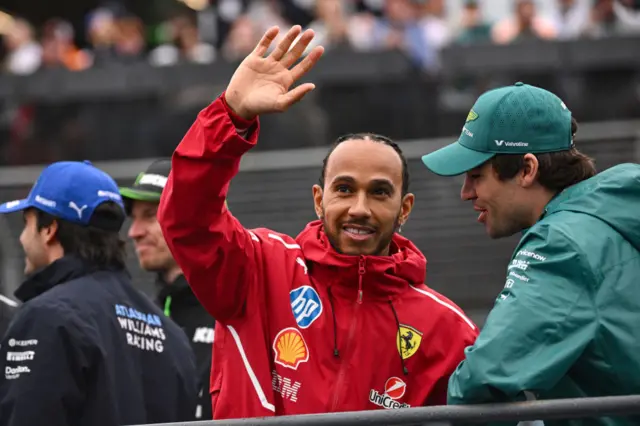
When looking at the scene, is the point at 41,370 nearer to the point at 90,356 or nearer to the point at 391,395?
the point at 90,356

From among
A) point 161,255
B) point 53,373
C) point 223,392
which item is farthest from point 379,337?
point 161,255

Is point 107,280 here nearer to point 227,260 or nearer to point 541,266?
point 227,260

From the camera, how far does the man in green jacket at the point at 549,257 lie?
396 cm

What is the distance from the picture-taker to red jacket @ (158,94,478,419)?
4465mm

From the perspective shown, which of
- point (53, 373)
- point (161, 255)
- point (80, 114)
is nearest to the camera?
point (53, 373)

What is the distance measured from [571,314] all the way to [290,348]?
1089 mm


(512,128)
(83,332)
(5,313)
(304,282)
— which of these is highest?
(512,128)

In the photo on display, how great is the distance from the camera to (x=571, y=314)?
3.98 metres

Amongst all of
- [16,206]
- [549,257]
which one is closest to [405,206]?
[549,257]

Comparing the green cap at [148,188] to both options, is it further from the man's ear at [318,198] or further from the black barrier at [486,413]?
the black barrier at [486,413]

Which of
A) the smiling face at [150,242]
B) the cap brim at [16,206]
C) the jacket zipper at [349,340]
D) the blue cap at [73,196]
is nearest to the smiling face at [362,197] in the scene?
the jacket zipper at [349,340]

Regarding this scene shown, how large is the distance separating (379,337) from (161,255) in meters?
2.54

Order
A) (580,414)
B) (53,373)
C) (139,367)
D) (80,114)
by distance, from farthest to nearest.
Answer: (80,114)
(139,367)
(53,373)
(580,414)

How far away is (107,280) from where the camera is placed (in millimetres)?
5770
